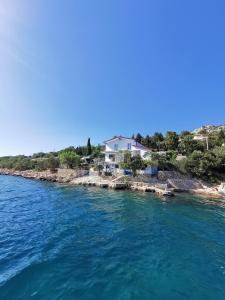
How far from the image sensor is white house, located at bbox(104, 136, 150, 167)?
41500 mm

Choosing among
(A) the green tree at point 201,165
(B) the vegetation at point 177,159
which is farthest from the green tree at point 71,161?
(A) the green tree at point 201,165

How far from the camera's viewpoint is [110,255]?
9.43 metres

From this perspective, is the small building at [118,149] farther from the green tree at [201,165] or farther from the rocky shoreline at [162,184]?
the green tree at [201,165]

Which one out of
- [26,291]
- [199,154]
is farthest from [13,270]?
[199,154]

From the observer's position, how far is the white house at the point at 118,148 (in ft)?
136

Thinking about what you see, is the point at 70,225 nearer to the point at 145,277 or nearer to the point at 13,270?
the point at 13,270

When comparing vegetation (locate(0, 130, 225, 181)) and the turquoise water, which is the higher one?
vegetation (locate(0, 130, 225, 181))

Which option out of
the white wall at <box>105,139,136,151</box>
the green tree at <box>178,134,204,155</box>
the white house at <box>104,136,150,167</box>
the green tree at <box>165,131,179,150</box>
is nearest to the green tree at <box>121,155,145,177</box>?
the white house at <box>104,136,150,167</box>

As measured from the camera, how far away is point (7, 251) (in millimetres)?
9719

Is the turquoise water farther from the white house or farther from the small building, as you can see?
the white house

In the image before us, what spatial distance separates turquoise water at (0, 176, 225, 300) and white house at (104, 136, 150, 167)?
80.3ft

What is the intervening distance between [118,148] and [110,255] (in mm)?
34257

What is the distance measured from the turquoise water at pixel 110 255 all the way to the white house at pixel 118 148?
24475 mm

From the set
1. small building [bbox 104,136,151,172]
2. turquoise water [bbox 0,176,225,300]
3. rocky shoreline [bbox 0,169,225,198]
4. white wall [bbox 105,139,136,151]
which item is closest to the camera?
turquoise water [bbox 0,176,225,300]
